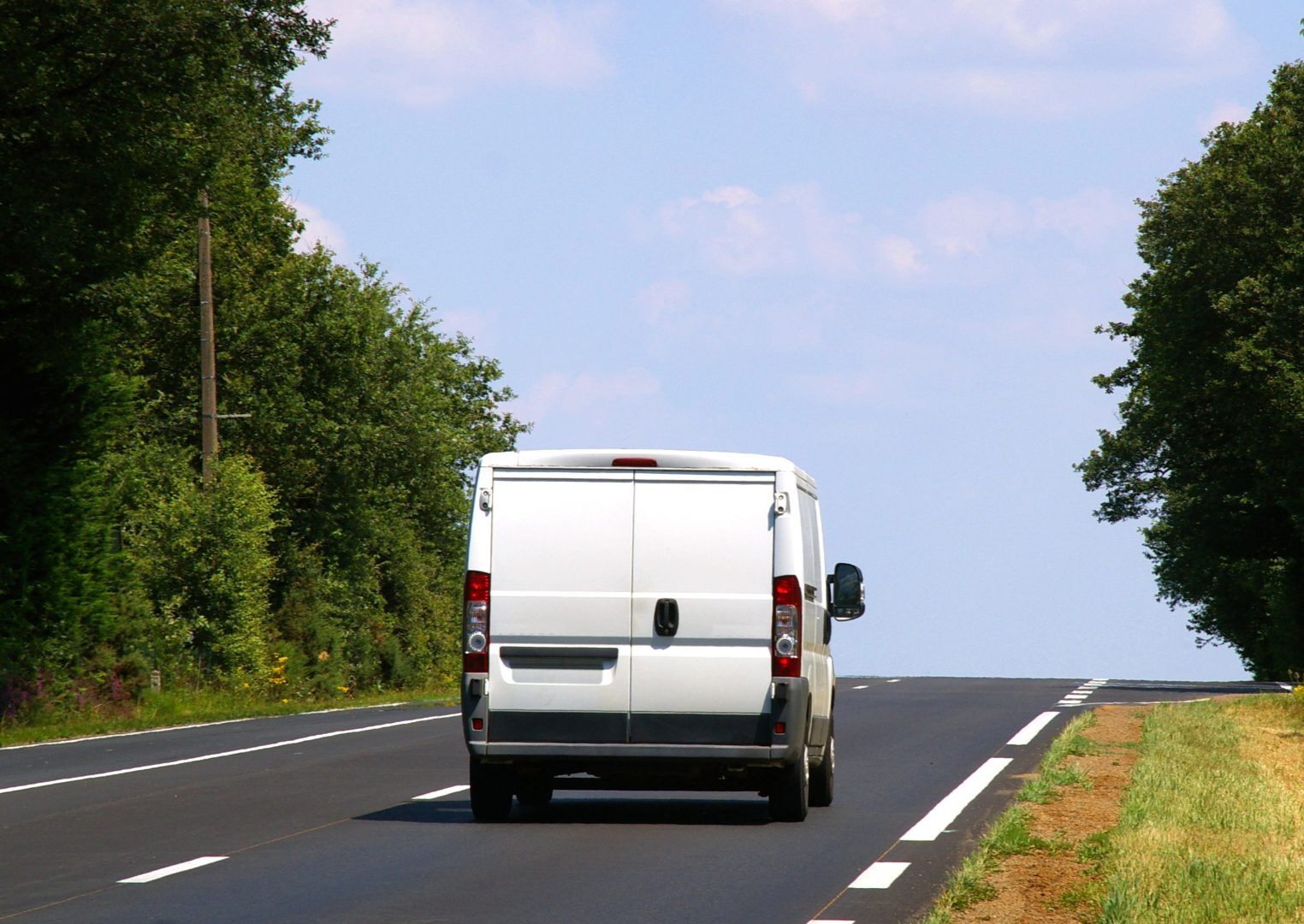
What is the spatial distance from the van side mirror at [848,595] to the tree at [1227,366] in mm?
31879

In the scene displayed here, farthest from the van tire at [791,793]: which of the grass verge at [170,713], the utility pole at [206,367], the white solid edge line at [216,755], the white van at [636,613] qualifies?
the utility pole at [206,367]

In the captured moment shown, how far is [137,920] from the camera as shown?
837cm

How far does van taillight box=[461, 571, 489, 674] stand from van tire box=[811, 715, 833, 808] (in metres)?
3.04

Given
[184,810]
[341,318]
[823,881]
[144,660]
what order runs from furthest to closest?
[341,318] < [144,660] < [184,810] < [823,881]

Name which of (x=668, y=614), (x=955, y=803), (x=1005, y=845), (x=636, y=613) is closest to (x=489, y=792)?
(x=636, y=613)

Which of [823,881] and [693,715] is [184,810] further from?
[823,881]

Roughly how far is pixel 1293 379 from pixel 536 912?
125 feet

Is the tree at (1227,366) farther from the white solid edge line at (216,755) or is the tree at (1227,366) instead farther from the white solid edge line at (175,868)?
the white solid edge line at (175,868)

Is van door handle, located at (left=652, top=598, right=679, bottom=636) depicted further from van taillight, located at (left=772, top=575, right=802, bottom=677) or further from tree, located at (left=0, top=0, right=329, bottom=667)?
tree, located at (left=0, top=0, right=329, bottom=667)

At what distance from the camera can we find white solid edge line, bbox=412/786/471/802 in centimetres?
1452

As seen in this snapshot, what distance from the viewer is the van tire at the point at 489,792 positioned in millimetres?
12688

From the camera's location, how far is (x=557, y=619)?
12211 mm

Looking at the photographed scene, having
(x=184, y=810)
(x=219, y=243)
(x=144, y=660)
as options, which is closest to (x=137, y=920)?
(x=184, y=810)

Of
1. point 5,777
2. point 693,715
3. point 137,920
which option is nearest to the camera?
point 137,920
